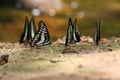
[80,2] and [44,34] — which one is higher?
[80,2]

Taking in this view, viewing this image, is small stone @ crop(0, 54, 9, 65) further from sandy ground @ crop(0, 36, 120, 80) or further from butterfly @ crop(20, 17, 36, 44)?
butterfly @ crop(20, 17, 36, 44)

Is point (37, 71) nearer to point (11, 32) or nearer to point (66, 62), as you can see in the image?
point (66, 62)

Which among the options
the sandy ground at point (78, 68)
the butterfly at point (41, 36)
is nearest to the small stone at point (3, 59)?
the sandy ground at point (78, 68)

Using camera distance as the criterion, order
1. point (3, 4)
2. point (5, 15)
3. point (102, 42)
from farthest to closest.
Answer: point (3, 4) → point (5, 15) → point (102, 42)

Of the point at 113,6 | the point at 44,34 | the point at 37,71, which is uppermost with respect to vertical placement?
the point at 113,6

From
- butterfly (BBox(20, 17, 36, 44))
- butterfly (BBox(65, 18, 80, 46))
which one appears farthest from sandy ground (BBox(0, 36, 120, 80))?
butterfly (BBox(20, 17, 36, 44))

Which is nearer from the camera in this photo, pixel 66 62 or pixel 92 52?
pixel 66 62

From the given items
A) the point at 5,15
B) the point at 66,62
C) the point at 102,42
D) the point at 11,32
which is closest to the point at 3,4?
the point at 5,15
